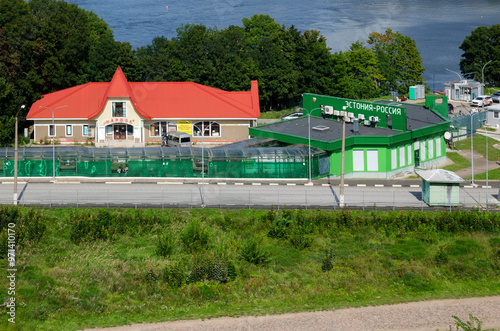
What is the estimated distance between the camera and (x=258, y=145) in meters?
71.6

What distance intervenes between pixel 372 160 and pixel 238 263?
25369 mm

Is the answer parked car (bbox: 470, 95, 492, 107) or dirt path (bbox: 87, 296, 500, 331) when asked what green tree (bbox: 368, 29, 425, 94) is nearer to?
parked car (bbox: 470, 95, 492, 107)

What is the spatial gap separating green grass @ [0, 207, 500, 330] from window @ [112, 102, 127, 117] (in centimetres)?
3538

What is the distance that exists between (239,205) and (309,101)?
29.8 m

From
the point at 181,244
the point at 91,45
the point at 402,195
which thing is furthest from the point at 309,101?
the point at 91,45

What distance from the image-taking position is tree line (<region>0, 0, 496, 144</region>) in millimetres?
97562

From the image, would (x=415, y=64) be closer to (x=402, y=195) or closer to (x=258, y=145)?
(x=258, y=145)

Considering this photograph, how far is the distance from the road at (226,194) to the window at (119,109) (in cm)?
2535

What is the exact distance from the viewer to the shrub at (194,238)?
4803 centimetres

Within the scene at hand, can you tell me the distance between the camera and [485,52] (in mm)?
127250

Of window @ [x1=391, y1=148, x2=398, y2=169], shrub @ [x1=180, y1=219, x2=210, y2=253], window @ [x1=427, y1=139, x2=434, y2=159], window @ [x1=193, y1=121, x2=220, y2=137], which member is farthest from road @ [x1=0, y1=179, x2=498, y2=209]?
window @ [x1=193, y1=121, x2=220, y2=137]

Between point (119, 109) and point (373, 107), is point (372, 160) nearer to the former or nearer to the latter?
point (373, 107)

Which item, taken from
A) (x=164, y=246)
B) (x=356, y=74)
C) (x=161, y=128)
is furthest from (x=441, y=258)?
(x=356, y=74)

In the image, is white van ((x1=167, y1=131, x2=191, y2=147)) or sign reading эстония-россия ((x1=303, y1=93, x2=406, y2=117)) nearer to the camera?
sign reading эстония-россия ((x1=303, y1=93, x2=406, y2=117))
